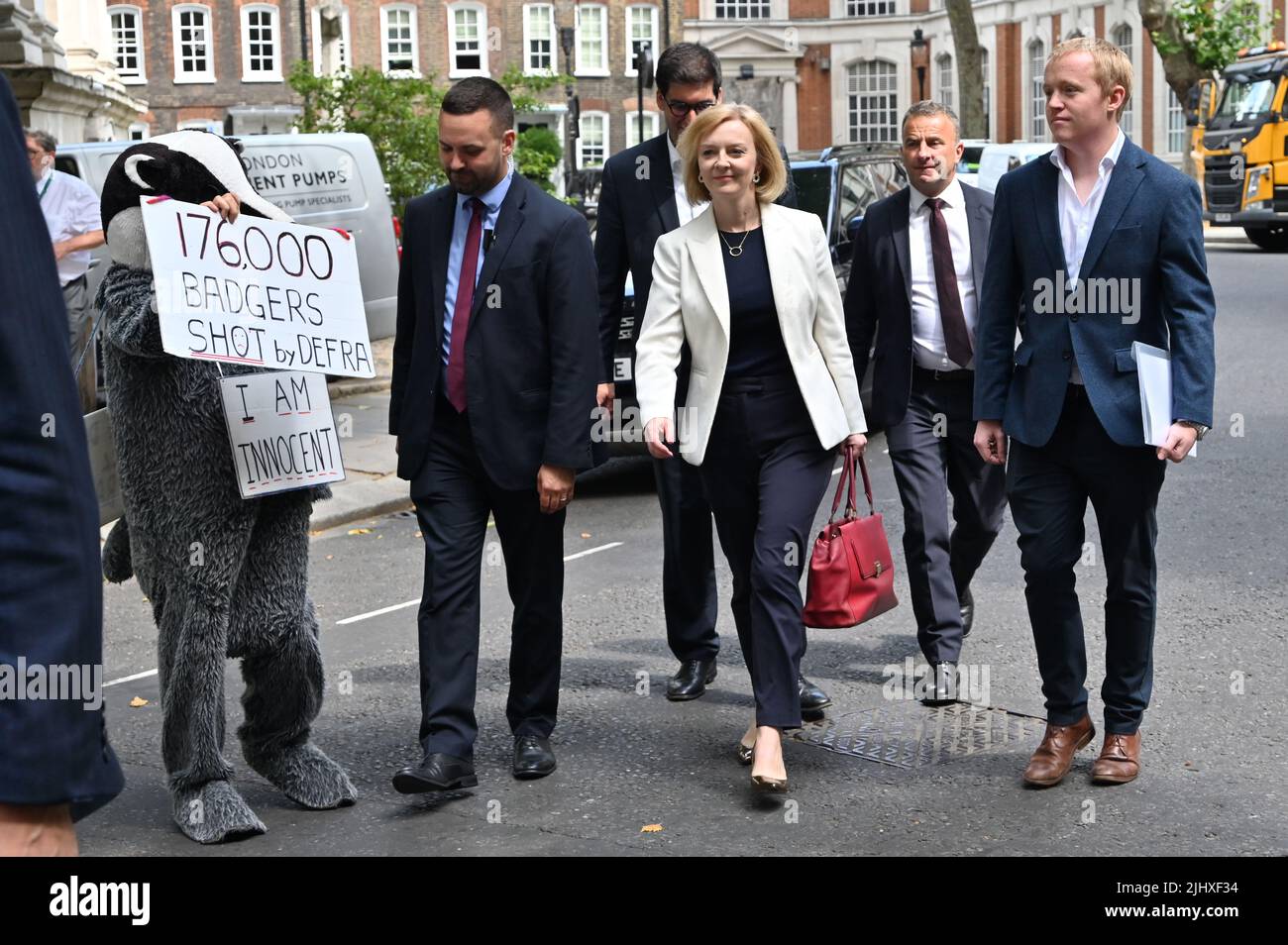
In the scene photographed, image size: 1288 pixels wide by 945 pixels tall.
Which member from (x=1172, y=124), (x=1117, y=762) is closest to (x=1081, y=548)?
(x=1117, y=762)

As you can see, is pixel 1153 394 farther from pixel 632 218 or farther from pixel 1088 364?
pixel 632 218

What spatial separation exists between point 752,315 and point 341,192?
37.3 ft

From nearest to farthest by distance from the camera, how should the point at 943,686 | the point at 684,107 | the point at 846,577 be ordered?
the point at 846,577
the point at 684,107
the point at 943,686

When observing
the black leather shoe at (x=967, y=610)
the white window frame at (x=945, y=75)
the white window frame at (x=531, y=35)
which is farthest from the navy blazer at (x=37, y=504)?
the white window frame at (x=945, y=75)

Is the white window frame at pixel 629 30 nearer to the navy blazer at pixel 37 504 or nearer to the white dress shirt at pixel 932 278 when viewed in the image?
the white dress shirt at pixel 932 278

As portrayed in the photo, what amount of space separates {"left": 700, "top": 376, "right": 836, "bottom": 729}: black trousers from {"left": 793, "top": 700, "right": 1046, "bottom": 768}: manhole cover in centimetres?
48

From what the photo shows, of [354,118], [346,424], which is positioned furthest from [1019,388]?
[354,118]

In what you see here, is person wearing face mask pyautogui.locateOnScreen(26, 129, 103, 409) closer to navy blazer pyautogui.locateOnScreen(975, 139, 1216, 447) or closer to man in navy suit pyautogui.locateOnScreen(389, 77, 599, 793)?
man in navy suit pyautogui.locateOnScreen(389, 77, 599, 793)

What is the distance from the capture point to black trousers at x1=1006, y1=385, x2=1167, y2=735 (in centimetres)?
516

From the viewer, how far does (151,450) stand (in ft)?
16.1

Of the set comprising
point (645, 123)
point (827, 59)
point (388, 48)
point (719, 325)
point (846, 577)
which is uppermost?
point (388, 48)

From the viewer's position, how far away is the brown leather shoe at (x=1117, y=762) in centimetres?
520

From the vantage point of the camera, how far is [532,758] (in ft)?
18.0
